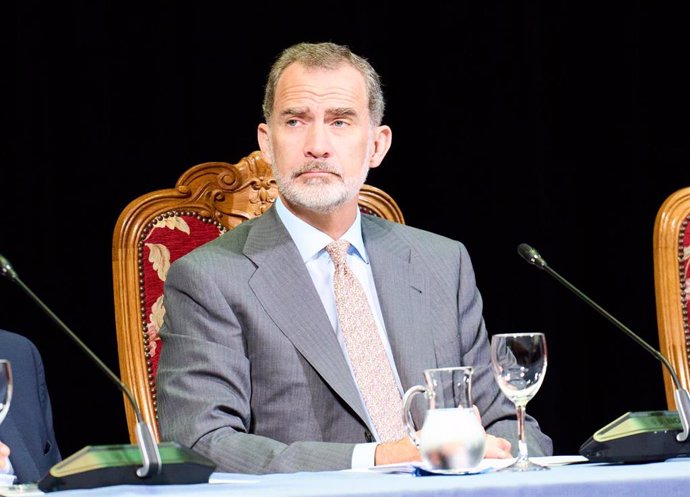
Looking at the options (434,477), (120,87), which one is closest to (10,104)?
(120,87)

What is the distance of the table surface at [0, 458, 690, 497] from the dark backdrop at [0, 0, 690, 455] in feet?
5.69

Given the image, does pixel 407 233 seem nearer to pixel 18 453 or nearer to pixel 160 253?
pixel 160 253

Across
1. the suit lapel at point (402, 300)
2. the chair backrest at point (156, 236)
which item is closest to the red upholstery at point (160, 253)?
the chair backrest at point (156, 236)

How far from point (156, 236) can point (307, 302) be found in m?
Result: 0.38

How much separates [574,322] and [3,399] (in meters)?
2.26

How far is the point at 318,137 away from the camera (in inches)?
88.5

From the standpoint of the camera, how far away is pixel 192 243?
236 cm

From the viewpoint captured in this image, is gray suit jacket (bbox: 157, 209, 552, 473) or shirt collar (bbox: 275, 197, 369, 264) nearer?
gray suit jacket (bbox: 157, 209, 552, 473)

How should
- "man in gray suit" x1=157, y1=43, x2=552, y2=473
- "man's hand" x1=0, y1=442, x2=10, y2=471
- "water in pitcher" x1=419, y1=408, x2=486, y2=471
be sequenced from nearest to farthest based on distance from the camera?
"water in pitcher" x1=419, y1=408, x2=486, y2=471 < "man's hand" x1=0, y1=442, x2=10, y2=471 < "man in gray suit" x1=157, y1=43, x2=552, y2=473

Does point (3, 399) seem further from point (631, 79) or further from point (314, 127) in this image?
point (631, 79)

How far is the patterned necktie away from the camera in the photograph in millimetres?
2111

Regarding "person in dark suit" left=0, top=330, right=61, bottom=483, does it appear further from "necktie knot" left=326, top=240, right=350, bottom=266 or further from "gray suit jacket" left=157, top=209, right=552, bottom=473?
"necktie knot" left=326, top=240, right=350, bottom=266

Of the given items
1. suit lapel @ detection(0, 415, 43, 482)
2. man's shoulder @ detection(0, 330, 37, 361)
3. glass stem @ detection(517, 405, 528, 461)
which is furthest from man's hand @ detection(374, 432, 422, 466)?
man's shoulder @ detection(0, 330, 37, 361)

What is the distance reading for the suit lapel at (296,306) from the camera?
2092 millimetres
